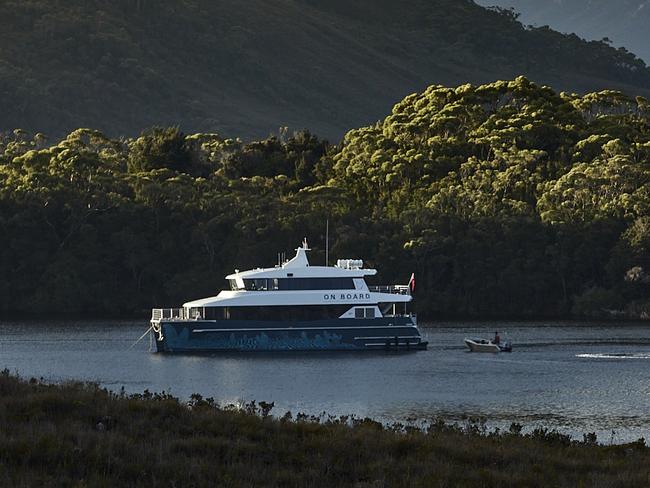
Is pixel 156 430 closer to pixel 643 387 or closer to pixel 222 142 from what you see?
pixel 643 387

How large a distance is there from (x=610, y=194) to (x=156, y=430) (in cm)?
9463

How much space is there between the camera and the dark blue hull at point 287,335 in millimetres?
74562

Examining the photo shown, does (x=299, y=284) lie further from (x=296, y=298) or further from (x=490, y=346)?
(x=490, y=346)

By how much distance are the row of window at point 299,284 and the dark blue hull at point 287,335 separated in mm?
1858

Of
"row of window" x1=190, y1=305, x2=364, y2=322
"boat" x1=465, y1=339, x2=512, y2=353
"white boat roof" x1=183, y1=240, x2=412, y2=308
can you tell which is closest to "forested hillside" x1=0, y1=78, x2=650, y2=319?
"boat" x1=465, y1=339, x2=512, y2=353

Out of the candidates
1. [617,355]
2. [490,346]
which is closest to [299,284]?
[490,346]

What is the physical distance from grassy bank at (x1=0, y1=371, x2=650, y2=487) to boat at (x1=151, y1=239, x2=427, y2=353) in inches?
1680

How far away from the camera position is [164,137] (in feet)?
476

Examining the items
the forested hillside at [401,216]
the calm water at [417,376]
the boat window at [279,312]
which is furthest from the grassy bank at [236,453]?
the forested hillside at [401,216]

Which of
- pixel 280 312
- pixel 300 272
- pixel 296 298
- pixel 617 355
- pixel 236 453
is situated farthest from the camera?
pixel 280 312

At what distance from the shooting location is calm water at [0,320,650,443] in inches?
1969

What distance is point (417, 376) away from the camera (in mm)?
63406

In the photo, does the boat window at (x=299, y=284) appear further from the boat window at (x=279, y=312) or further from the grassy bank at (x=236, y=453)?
the grassy bank at (x=236, y=453)

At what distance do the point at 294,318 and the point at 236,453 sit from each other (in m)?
48.8
